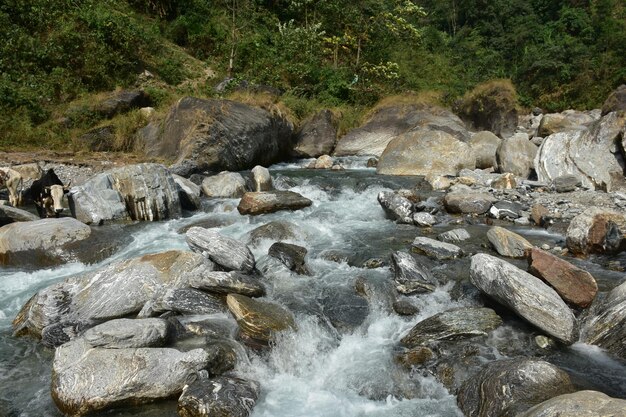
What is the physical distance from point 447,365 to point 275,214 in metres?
6.32

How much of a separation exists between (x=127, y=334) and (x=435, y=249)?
529 cm

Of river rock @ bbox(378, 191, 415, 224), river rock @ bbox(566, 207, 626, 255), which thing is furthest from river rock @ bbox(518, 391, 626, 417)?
river rock @ bbox(378, 191, 415, 224)

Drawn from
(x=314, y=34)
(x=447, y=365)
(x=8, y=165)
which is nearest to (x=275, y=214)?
(x=447, y=365)

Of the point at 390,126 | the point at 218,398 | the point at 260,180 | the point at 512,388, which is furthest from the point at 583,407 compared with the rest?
the point at 390,126

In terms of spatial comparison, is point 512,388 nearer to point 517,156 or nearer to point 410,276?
point 410,276

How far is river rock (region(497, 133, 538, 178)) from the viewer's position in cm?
1434

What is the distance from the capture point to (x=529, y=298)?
19.0 ft

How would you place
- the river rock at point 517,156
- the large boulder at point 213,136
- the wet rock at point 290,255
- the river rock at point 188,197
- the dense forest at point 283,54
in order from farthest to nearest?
the dense forest at point 283,54 → the river rock at point 517,156 → the large boulder at point 213,136 → the river rock at point 188,197 → the wet rock at point 290,255

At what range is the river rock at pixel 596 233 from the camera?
315 inches

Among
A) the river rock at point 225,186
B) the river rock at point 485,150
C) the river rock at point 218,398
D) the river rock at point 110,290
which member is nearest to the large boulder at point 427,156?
the river rock at point 485,150

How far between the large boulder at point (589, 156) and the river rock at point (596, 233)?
4.46 meters

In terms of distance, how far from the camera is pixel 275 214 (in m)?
10.9

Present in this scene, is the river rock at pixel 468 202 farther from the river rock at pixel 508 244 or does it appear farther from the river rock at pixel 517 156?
the river rock at pixel 517 156

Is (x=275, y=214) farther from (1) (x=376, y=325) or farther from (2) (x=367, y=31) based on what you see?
(2) (x=367, y=31)
